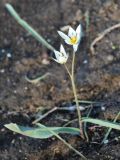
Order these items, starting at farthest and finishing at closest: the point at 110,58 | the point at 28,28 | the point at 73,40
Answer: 1. the point at 28,28
2. the point at 110,58
3. the point at 73,40

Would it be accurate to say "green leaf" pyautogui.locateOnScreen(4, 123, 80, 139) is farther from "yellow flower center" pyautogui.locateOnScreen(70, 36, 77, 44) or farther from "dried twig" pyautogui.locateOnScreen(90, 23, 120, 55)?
"dried twig" pyautogui.locateOnScreen(90, 23, 120, 55)

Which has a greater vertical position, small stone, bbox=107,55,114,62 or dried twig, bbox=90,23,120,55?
dried twig, bbox=90,23,120,55

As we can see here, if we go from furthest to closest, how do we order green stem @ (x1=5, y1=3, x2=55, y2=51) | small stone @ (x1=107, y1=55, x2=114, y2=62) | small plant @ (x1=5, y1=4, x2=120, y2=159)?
green stem @ (x1=5, y1=3, x2=55, y2=51) → small stone @ (x1=107, y1=55, x2=114, y2=62) → small plant @ (x1=5, y1=4, x2=120, y2=159)

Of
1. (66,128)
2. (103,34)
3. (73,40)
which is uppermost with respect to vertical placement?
(73,40)

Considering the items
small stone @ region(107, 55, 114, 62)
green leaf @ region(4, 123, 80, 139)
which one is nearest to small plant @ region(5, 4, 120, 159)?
green leaf @ region(4, 123, 80, 139)

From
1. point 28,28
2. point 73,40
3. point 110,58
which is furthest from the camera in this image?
point 28,28

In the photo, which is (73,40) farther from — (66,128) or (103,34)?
(103,34)

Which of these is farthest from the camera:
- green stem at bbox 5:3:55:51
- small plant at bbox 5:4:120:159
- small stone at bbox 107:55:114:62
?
green stem at bbox 5:3:55:51

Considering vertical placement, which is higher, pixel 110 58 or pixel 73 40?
pixel 73 40

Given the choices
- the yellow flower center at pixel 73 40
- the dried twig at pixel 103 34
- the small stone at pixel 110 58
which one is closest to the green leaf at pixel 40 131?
the yellow flower center at pixel 73 40

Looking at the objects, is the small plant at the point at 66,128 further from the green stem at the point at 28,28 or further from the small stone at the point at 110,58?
the green stem at the point at 28,28

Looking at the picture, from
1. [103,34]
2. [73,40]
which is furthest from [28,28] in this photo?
[73,40]
